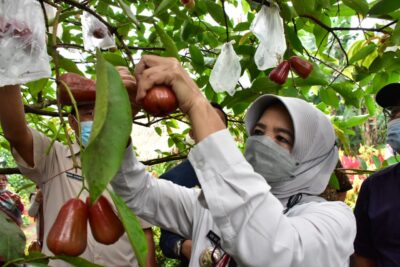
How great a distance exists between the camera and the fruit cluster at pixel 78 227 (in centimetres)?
59

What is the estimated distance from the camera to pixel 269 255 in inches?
32.2

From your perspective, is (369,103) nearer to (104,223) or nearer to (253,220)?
(253,220)

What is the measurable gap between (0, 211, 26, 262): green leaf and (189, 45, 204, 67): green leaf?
1.07 metres

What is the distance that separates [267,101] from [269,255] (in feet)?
1.75

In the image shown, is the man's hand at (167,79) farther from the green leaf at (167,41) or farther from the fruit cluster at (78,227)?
the fruit cluster at (78,227)

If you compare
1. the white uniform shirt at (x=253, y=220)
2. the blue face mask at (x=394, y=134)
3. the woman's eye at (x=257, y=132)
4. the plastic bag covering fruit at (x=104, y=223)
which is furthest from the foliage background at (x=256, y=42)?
the plastic bag covering fruit at (x=104, y=223)

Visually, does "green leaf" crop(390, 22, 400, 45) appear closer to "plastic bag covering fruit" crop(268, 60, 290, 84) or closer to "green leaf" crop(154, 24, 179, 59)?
"plastic bag covering fruit" crop(268, 60, 290, 84)

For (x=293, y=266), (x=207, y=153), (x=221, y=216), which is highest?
(x=207, y=153)

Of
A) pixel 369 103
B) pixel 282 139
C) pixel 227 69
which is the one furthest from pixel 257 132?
pixel 369 103

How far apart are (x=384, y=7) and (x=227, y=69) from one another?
1.52 ft

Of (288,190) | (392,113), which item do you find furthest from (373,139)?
(288,190)

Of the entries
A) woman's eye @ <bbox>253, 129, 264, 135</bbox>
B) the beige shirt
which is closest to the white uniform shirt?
woman's eye @ <bbox>253, 129, 264, 135</bbox>

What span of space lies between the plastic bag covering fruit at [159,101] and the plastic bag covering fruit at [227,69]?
62 centimetres

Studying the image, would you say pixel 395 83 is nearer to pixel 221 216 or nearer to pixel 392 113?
pixel 392 113
